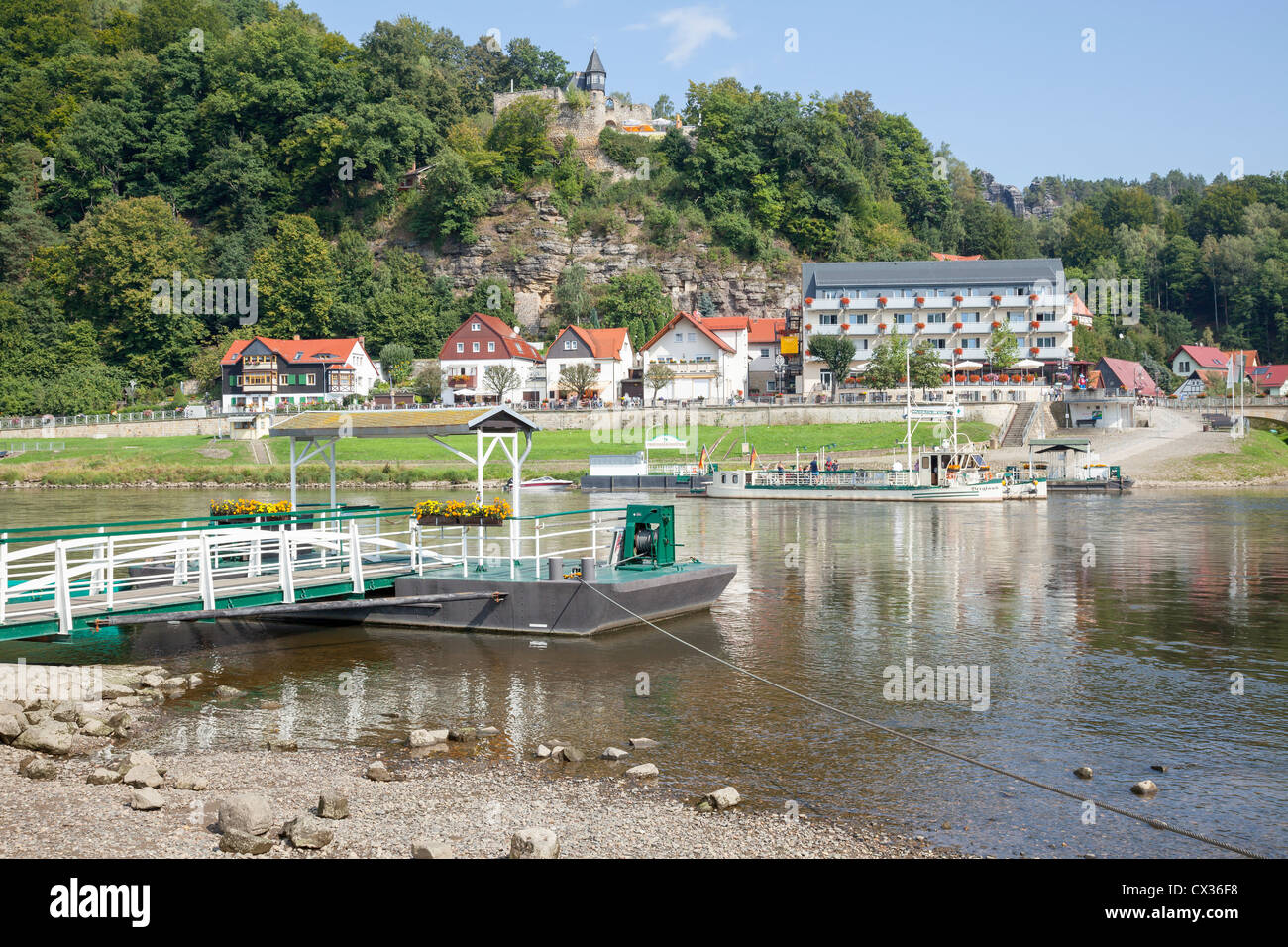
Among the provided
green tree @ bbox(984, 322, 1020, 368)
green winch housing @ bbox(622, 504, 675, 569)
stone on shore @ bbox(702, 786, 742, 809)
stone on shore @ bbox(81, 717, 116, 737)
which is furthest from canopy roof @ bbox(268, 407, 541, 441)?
green tree @ bbox(984, 322, 1020, 368)

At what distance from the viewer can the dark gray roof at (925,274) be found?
110m

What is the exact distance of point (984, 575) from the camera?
34406 mm

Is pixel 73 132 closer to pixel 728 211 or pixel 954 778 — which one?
pixel 728 211

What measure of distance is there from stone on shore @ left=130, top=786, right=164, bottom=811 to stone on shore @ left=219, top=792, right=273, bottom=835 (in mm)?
1462

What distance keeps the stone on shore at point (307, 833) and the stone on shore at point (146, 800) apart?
221 centimetres

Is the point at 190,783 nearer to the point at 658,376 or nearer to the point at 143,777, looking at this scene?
the point at 143,777

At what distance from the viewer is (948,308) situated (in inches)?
4365

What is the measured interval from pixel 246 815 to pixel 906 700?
1161 centimetres

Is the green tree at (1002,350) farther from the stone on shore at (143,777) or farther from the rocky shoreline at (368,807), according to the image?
the stone on shore at (143,777)

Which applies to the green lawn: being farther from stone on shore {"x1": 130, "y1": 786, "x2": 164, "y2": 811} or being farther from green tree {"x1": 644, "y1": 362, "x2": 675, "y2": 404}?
stone on shore {"x1": 130, "y1": 786, "x2": 164, "y2": 811}

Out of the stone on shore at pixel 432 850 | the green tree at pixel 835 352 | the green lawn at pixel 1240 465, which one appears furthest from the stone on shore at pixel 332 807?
the green tree at pixel 835 352

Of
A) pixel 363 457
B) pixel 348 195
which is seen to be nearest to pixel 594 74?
pixel 348 195
